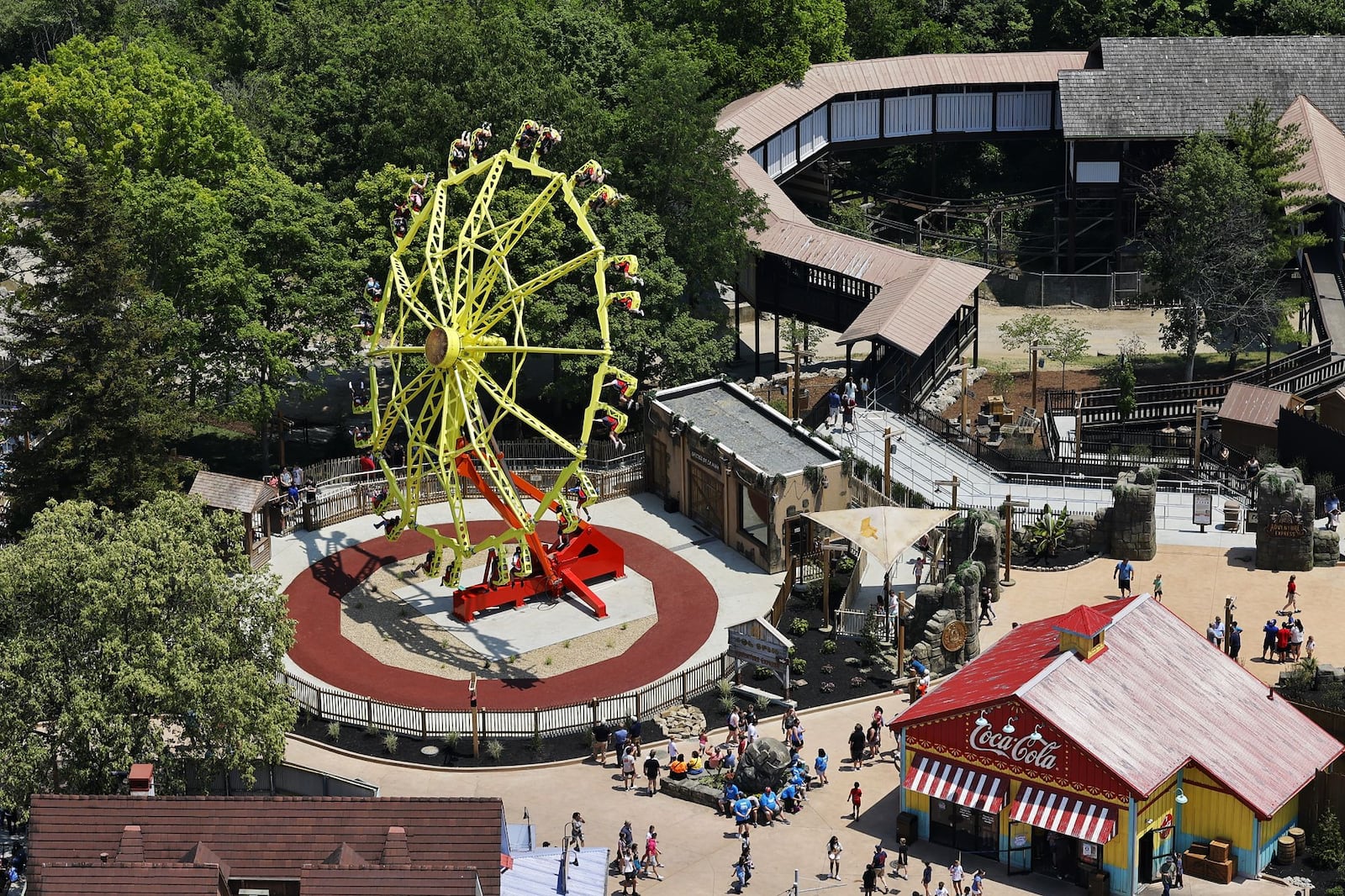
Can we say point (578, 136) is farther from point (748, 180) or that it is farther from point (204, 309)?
point (204, 309)

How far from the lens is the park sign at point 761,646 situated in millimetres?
74194

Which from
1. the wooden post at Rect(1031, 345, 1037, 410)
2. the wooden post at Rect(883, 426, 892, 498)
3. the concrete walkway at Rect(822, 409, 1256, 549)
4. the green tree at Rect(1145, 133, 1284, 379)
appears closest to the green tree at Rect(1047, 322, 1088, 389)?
the wooden post at Rect(1031, 345, 1037, 410)

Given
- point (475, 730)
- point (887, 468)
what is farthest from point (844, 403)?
point (475, 730)

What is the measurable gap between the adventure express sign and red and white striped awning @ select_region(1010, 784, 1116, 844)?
15.3 inches

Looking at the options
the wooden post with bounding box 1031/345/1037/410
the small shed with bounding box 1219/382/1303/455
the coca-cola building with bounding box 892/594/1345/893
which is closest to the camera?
the coca-cola building with bounding box 892/594/1345/893

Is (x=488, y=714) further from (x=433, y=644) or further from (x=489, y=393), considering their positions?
(x=489, y=393)

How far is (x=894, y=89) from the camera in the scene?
119562 millimetres

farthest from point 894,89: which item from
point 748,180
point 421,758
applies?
point 421,758

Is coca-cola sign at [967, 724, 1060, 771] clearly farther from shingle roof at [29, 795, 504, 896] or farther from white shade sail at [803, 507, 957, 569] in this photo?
shingle roof at [29, 795, 504, 896]

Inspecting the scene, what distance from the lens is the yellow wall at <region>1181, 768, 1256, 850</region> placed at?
6350cm

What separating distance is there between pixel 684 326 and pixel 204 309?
20.5m

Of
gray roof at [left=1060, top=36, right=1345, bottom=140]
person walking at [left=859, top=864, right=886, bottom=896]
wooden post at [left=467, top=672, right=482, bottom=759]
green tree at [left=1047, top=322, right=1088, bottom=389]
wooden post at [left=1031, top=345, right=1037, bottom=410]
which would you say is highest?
gray roof at [left=1060, top=36, right=1345, bottom=140]

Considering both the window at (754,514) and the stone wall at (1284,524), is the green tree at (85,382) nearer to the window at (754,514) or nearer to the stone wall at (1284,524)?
the window at (754,514)

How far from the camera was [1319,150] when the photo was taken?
10631cm
